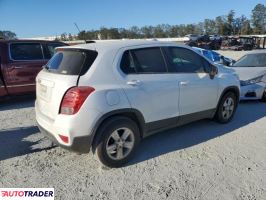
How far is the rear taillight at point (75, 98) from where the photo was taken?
3.40m

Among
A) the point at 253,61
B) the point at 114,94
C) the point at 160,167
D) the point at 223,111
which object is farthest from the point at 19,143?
the point at 253,61

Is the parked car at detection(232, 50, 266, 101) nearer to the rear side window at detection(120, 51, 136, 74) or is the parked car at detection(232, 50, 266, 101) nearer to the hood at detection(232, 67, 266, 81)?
the hood at detection(232, 67, 266, 81)

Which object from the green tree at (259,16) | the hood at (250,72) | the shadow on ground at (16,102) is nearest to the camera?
the shadow on ground at (16,102)

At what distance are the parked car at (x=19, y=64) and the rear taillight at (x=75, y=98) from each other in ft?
14.2

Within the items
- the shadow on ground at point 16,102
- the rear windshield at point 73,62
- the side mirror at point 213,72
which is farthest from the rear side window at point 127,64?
the shadow on ground at point 16,102

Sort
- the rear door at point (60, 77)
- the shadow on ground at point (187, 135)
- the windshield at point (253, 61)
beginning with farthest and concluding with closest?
the windshield at point (253, 61) < the shadow on ground at point (187, 135) < the rear door at point (60, 77)

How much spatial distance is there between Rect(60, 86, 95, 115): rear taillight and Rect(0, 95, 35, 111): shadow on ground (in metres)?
4.22

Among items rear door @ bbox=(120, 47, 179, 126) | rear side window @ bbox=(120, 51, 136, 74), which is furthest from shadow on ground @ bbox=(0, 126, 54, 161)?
rear side window @ bbox=(120, 51, 136, 74)

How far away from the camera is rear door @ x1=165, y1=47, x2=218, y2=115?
14.9 ft

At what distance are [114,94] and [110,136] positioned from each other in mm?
568

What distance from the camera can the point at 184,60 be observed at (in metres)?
4.74

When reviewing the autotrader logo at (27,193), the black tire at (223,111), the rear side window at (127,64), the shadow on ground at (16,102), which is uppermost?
the rear side window at (127,64)

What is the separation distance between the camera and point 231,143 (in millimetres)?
4652

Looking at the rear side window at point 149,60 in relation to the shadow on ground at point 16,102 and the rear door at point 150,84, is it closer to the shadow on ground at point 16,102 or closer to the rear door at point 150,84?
the rear door at point 150,84
